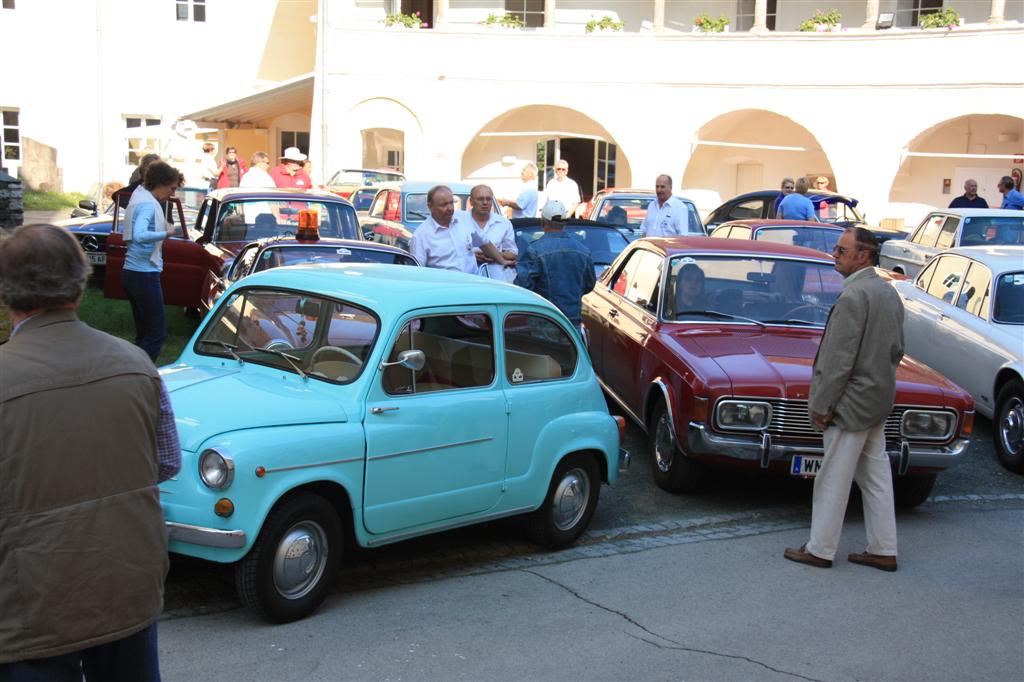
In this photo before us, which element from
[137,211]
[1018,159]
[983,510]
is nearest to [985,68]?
[1018,159]

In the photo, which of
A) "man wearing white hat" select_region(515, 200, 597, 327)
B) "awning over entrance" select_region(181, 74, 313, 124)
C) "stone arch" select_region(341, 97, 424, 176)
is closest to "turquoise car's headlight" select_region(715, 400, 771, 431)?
"man wearing white hat" select_region(515, 200, 597, 327)

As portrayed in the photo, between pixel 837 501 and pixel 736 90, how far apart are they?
2461 centimetres

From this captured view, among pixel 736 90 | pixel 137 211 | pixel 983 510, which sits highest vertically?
pixel 736 90

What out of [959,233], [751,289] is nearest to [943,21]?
[959,233]

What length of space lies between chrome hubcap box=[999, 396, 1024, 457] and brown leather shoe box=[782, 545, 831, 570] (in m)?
3.27

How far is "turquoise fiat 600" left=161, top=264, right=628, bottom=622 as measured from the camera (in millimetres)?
4984

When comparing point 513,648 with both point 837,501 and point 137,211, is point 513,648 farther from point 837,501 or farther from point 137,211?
point 137,211

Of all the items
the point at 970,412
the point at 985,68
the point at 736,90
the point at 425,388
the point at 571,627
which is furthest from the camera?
the point at 736,90

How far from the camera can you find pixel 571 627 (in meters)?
5.44

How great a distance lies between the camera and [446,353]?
238 inches

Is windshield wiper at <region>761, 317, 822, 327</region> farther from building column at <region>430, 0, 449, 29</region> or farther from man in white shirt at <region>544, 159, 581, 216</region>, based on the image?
building column at <region>430, 0, 449, 29</region>

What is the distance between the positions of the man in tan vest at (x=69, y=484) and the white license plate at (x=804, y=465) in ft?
16.5

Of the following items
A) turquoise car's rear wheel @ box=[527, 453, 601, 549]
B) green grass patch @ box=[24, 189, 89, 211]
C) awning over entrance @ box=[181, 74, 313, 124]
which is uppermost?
awning over entrance @ box=[181, 74, 313, 124]

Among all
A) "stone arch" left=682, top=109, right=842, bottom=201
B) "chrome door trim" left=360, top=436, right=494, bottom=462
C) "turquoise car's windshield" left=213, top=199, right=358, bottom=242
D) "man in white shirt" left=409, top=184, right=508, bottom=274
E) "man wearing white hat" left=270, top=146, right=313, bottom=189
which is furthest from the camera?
"stone arch" left=682, top=109, right=842, bottom=201
